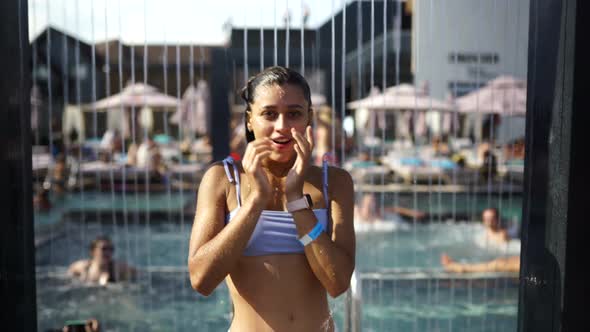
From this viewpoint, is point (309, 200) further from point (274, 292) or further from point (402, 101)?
point (402, 101)

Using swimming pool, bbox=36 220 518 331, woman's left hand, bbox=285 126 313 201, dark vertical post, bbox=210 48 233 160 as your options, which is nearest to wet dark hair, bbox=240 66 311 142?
woman's left hand, bbox=285 126 313 201

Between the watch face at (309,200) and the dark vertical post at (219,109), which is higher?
the dark vertical post at (219,109)

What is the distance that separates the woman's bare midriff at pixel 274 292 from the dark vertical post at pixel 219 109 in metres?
6.11

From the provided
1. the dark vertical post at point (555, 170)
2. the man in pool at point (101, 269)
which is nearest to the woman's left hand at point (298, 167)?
the dark vertical post at point (555, 170)

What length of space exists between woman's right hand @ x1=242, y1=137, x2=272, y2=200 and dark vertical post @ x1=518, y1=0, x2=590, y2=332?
35.2 inches

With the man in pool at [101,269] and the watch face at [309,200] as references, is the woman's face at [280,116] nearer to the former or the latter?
the watch face at [309,200]

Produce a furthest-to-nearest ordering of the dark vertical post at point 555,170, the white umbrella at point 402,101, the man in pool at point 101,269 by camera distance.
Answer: the white umbrella at point 402,101
the man in pool at point 101,269
the dark vertical post at point 555,170

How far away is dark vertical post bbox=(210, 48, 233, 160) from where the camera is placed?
7.77 meters

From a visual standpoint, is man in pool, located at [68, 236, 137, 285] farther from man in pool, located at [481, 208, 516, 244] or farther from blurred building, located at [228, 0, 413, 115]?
man in pool, located at [481, 208, 516, 244]

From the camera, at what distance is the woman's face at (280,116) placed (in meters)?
1.49
